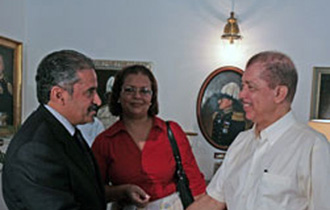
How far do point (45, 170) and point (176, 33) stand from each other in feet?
9.50

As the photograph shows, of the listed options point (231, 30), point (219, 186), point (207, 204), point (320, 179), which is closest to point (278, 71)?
point (320, 179)

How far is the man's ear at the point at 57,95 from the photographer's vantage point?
1.09 meters

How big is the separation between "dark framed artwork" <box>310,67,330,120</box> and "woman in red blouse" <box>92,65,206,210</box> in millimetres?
2465

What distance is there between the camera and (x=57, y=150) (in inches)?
39.5

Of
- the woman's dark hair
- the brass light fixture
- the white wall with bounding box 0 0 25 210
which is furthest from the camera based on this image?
the brass light fixture

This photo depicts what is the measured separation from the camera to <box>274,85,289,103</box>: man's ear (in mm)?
1180

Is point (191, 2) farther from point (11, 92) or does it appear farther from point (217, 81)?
point (11, 92)

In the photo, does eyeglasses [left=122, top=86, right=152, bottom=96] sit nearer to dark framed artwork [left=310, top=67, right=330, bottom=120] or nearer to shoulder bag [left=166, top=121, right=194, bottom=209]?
shoulder bag [left=166, top=121, right=194, bottom=209]

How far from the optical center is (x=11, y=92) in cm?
302

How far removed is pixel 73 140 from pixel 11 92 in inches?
89.6

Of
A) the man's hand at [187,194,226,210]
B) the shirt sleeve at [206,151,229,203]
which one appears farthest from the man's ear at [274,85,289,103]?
the man's hand at [187,194,226,210]

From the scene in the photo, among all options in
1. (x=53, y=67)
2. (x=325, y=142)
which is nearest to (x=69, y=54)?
(x=53, y=67)

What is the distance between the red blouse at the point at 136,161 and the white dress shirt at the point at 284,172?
0.42 m

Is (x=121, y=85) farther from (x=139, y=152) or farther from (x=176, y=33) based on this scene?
(x=176, y=33)
